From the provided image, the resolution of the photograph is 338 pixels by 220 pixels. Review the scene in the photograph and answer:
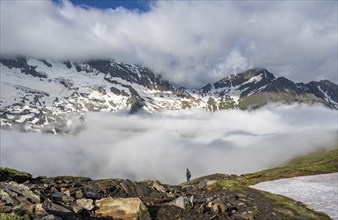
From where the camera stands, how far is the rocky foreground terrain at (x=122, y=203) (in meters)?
21.4

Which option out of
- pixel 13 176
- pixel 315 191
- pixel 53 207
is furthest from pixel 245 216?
pixel 315 191

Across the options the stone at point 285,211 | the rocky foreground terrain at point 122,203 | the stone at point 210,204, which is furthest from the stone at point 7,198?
the stone at point 285,211

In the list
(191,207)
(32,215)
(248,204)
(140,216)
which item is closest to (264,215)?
(248,204)

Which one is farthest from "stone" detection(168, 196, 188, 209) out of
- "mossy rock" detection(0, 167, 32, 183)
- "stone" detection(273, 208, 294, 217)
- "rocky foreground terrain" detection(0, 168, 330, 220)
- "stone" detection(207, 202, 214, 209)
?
"mossy rock" detection(0, 167, 32, 183)

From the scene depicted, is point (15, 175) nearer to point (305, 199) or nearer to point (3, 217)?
point (3, 217)

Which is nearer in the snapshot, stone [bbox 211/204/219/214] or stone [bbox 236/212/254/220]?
stone [bbox 211/204/219/214]

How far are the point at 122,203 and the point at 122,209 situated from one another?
0.47m

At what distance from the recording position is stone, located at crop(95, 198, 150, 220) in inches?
994

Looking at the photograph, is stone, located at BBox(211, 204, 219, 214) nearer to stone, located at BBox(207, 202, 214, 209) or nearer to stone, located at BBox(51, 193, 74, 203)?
stone, located at BBox(207, 202, 214, 209)

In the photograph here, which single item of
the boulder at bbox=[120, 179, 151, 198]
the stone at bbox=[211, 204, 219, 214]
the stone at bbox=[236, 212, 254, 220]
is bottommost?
the stone at bbox=[236, 212, 254, 220]

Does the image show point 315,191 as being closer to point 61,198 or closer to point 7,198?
point 61,198

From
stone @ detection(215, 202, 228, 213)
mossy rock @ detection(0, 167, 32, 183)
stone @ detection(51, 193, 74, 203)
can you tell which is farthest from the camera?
mossy rock @ detection(0, 167, 32, 183)

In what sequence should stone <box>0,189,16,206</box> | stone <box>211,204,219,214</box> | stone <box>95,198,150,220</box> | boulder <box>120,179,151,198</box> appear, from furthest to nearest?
boulder <box>120,179,151,198</box>
stone <box>211,204,219,214</box>
stone <box>95,198,150,220</box>
stone <box>0,189,16,206</box>

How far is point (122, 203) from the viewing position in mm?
25922
